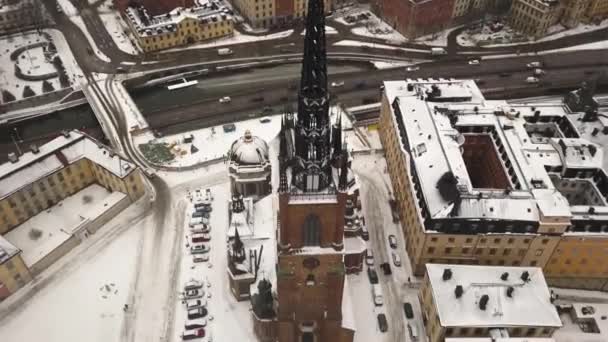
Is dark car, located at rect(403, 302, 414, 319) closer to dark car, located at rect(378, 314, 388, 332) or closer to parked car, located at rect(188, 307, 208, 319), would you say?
dark car, located at rect(378, 314, 388, 332)

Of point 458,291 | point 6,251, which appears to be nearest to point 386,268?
point 458,291

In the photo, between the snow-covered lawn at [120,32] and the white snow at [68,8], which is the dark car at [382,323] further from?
the white snow at [68,8]

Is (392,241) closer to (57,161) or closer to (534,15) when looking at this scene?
(57,161)

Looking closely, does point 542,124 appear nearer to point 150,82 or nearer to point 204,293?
point 204,293

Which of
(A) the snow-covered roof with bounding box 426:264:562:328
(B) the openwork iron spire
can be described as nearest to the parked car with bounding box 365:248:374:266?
(A) the snow-covered roof with bounding box 426:264:562:328

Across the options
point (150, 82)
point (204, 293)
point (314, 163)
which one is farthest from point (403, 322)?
point (150, 82)

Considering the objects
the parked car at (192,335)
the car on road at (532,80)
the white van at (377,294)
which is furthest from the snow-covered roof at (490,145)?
the parked car at (192,335)
